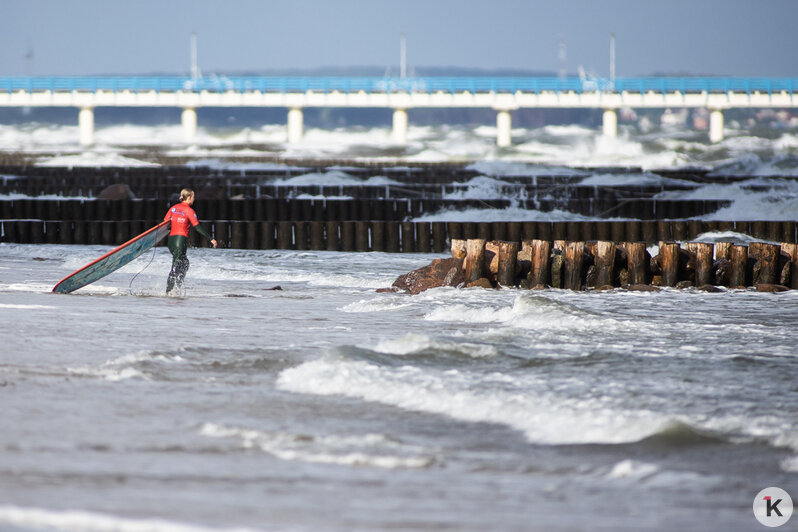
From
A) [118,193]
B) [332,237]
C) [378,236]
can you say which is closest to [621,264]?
[378,236]

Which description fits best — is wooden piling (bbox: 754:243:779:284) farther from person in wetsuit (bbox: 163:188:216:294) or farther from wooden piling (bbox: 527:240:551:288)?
person in wetsuit (bbox: 163:188:216:294)

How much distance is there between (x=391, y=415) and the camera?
15.6 ft

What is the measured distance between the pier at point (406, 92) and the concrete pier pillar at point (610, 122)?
105cm

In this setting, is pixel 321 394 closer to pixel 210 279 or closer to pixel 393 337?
pixel 393 337

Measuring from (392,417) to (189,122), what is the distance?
7371 centimetres

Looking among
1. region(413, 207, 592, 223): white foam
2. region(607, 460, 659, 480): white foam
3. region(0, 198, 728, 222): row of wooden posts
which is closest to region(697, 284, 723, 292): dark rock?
region(607, 460, 659, 480): white foam

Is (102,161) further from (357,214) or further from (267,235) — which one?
(267,235)

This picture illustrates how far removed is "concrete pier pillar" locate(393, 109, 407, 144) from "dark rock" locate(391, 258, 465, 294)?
6307 cm

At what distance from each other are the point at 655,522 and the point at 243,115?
114 m

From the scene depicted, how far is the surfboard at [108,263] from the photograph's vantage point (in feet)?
33.0

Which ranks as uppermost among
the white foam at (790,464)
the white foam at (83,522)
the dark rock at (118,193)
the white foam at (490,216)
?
the dark rock at (118,193)

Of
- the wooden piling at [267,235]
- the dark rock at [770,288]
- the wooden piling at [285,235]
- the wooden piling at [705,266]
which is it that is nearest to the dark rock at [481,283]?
the wooden piling at [705,266]

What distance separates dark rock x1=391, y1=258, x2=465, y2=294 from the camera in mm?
10773

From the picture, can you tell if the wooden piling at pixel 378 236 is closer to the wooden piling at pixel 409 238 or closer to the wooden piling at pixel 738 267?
the wooden piling at pixel 409 238
